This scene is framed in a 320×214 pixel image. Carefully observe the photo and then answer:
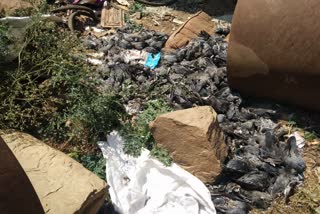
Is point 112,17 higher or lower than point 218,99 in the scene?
higher

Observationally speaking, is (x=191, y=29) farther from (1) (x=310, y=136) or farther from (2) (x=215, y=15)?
(1) (x=310, y=136)

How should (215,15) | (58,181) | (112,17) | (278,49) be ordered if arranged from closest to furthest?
(58,181) < (278,49) < (112,17) < (215,15)

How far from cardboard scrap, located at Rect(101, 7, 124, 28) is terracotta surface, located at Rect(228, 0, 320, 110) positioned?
6.35 ft

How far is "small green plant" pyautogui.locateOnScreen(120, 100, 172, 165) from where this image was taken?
3.81 metres

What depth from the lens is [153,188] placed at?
358 cm

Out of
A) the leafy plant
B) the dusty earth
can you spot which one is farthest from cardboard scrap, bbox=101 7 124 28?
the leafy plant

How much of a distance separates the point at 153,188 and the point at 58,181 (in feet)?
2.57

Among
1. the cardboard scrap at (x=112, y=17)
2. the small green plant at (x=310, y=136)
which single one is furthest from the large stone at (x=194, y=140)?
the cardboard scrap at (x=112, y=17)

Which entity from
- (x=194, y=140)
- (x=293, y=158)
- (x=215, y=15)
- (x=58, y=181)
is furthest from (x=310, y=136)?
(x=215, y=15)

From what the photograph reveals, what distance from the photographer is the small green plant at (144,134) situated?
381cm

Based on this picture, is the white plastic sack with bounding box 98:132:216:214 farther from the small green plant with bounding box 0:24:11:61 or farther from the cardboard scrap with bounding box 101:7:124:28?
the cardboard scrap with bounding box 101:7:124:28

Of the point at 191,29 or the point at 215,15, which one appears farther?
the point at 215,15

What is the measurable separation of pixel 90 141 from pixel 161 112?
700 mm

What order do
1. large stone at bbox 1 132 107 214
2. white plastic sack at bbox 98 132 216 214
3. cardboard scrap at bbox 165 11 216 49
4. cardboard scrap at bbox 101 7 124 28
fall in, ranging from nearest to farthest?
large stone at bbox 1 132 107 214
white plastic sack at bbox 98 132 216 214
cardboard scrap at bbox 165 11 216 49
cardboard scrap at bbox 101 7 124 28
